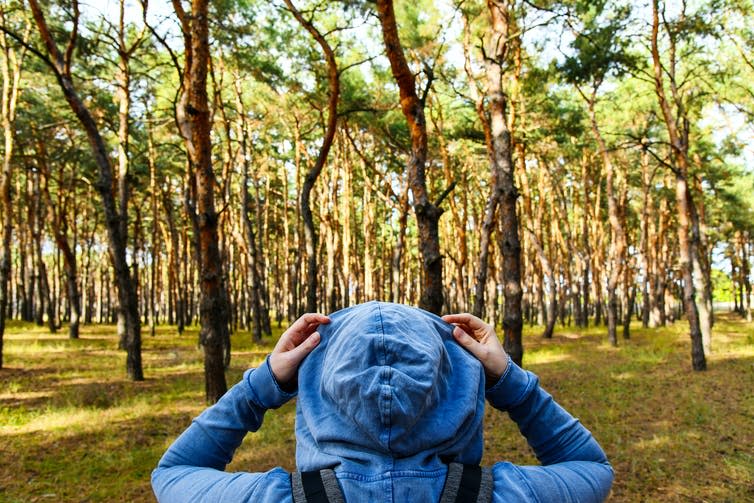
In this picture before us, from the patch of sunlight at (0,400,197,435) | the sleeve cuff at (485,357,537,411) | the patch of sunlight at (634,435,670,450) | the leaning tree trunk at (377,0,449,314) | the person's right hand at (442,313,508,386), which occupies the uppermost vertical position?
the leaning tree trunk at (377,0,449,314)

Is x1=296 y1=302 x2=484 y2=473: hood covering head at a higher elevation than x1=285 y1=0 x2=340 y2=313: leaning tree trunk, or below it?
below

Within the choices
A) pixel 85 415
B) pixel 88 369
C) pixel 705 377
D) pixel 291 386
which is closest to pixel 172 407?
pixel 85 415

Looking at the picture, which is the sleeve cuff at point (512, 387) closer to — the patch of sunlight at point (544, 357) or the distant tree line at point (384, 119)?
the distant tree line at point (384, 119)

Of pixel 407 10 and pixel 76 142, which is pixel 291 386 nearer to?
pixel 407 10

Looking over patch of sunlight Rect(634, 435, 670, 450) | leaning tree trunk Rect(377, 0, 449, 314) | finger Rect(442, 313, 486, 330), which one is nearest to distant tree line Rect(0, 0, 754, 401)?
leaning tree trunk Rect(377, 0, 449, 314)

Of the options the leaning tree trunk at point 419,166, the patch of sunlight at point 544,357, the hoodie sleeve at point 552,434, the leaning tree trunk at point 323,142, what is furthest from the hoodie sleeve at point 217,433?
the patch of sunlight at point 544,357

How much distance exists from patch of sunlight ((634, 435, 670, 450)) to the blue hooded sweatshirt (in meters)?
6.79

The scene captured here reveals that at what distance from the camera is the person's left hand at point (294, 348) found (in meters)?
1.19

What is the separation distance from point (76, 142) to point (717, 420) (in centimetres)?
2304

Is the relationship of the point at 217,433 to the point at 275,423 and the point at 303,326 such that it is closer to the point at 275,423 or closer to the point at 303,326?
the point at 303,326

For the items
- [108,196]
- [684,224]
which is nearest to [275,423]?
[108,196]

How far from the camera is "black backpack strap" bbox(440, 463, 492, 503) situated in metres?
0.97

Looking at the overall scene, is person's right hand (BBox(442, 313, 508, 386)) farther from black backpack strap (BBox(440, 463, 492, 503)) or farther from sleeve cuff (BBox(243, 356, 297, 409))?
sleeve cuff (BBox(243, 356, 297, 409))

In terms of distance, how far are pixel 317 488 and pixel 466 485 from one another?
287 millimetres
